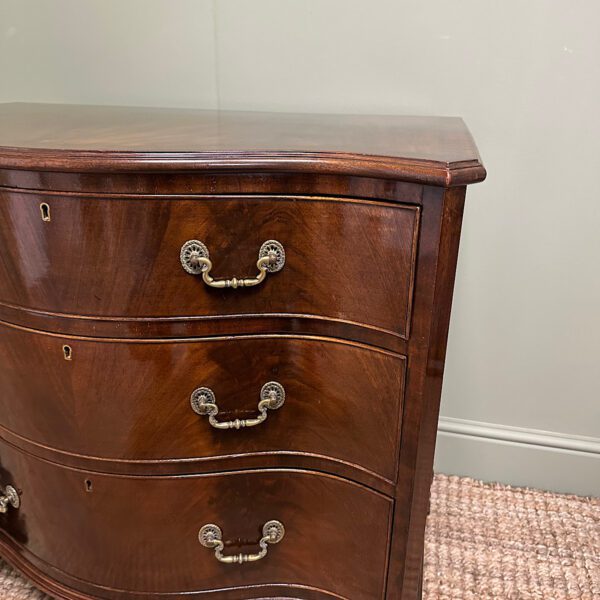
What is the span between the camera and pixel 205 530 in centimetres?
92

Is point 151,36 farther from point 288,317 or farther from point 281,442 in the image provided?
point 281,442

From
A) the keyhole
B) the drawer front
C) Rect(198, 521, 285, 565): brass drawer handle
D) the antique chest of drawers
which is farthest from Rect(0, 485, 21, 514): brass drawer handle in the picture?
the keyhole

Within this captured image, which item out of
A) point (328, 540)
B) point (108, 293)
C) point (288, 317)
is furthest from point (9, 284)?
point (328, 540)

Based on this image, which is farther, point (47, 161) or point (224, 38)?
point (224, 38)

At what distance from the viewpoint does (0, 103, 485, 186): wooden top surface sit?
0.70 m

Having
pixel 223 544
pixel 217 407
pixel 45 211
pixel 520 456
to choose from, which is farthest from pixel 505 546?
A: pixel 45 211

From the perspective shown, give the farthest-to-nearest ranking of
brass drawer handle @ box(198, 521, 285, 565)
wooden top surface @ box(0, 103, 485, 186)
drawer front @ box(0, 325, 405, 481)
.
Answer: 1. brass drawer handle @ box(198, 521, 285, 565)
2. drawer front @ box(0, 325, 405, 481)
3. wooden top surface @ box(0, 103, 485, 186)

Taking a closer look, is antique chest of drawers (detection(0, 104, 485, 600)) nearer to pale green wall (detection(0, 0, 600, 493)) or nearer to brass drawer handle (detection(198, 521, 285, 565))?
brass drawer handle (detection(198, 521, 285, 565))

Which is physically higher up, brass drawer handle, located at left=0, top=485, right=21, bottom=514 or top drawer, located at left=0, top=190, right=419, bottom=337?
top drawer, located at left=0, top=190, right=419, bottom=337

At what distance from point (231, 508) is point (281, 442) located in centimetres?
14

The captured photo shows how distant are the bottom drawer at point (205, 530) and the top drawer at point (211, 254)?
27cm

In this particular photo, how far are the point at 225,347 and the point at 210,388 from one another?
0.21 feet

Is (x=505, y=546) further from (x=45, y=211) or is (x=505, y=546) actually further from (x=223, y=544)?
(x=45, y=211)

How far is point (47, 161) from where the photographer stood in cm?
72
